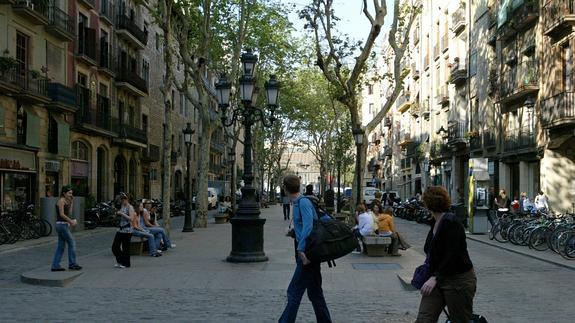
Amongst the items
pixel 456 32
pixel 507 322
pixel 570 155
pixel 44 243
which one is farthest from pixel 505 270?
pixel 456 32

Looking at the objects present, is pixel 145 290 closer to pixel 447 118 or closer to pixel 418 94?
pixel 447 118

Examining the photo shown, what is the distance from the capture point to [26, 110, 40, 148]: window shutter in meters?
25.8

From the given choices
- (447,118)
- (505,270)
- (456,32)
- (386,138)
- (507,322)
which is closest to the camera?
(507,322)

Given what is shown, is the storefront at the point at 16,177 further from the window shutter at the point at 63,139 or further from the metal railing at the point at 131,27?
the metal railing at the point at 131,27

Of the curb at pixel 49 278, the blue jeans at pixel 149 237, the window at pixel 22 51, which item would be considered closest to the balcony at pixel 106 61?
the window at pixel 22 51

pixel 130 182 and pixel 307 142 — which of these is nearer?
pixel 130 182

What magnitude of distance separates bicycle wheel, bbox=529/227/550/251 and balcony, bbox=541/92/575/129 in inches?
321

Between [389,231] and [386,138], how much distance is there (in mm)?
60024

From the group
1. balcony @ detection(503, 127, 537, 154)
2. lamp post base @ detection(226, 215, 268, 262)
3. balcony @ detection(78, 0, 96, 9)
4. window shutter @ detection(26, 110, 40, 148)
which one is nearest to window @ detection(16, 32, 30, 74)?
window shutter @ detection(26, 110, 40, 148)

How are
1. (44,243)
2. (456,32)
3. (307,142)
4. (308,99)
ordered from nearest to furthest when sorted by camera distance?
1. (44,243)
2. (456,32)
3. (308,99)
4. (307,142)

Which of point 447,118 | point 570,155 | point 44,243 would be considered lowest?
point 44,243

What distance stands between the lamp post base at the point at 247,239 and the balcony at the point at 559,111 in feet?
48.0

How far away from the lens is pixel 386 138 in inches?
2923

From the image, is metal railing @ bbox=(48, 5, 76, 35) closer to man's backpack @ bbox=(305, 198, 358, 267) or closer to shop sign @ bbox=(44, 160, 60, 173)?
shop sign @ bbox=(44, 160, 60, 173)
